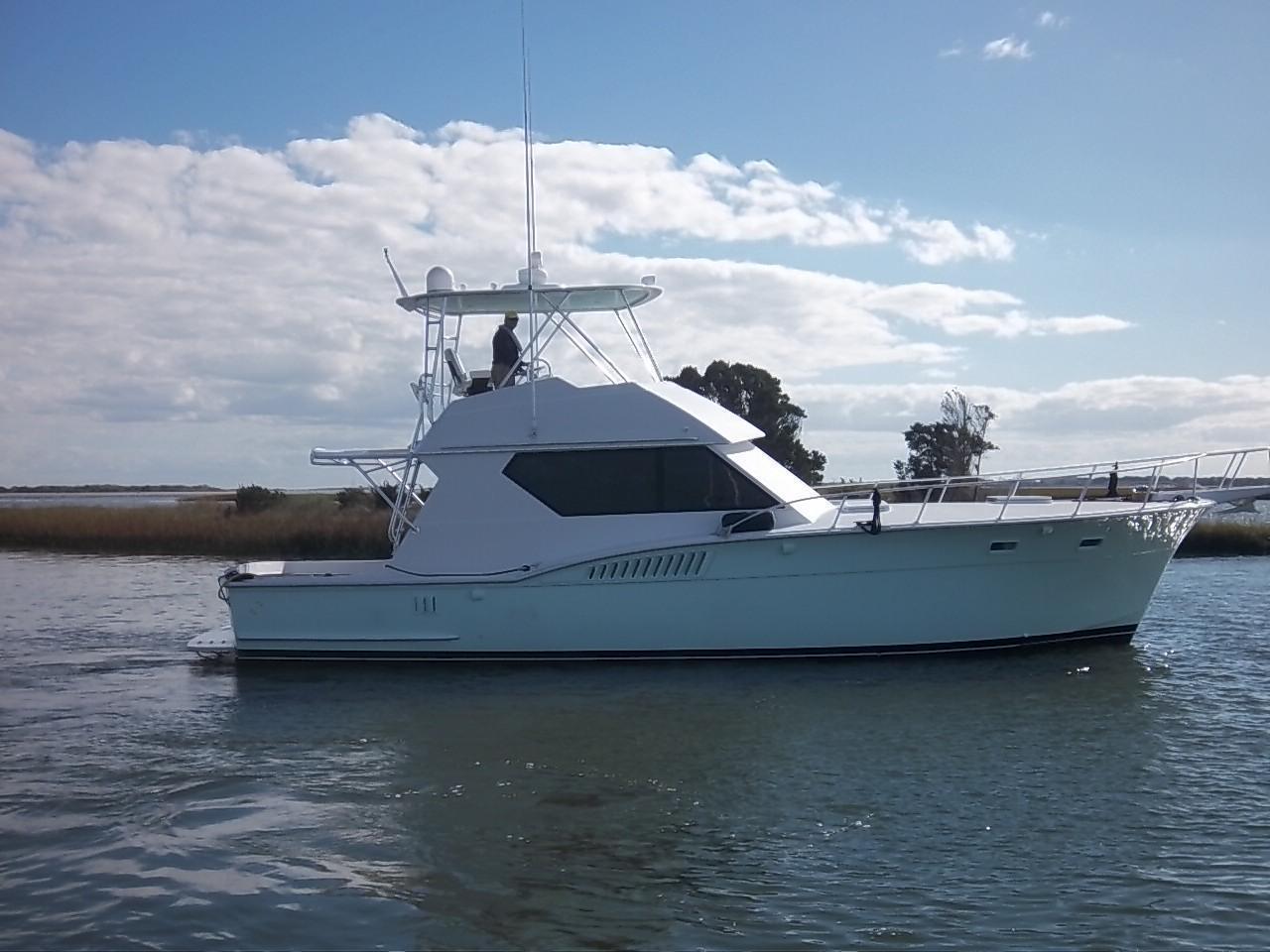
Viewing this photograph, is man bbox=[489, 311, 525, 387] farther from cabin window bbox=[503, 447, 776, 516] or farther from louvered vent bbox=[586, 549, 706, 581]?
louvered vent bbox=[586, 549, 706, 581]

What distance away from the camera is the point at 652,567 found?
40.9 feet

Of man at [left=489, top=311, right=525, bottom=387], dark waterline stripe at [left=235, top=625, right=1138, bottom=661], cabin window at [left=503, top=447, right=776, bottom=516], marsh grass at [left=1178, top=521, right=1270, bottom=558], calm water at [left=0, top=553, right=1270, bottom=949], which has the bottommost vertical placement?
calm water at [left=0, top=553, right=1270, bottom=949]

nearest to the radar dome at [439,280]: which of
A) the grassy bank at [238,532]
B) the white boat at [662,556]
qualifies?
the white boat at [662,556]

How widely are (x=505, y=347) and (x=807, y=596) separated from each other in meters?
4.82

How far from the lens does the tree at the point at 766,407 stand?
96.4 feet

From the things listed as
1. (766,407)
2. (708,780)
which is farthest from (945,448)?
(708,780)

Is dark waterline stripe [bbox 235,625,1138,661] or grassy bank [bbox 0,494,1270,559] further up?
grassy bank [bbox 0,494,1270,559]

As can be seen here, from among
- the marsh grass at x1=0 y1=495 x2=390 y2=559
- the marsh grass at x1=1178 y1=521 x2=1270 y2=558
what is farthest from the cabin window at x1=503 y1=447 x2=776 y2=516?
the marsh grass at x1=1178 y1=521 x2=1270 y2=558

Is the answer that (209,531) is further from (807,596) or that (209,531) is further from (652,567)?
(807,596)

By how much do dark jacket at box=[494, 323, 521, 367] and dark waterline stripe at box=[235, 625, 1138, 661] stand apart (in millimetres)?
3601

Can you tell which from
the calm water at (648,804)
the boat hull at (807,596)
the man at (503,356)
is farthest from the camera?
the man at (503,356)

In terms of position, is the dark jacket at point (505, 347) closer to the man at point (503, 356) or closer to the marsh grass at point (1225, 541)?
the man at point (503, 356)

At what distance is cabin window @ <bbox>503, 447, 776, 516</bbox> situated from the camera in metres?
12.8

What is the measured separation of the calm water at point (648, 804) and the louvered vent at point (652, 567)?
106 cm
